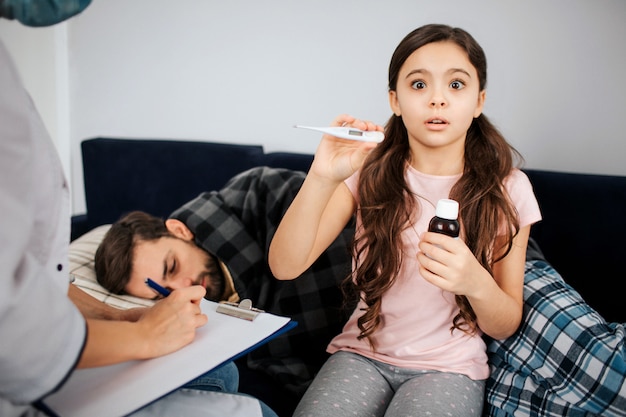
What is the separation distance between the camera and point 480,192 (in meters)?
1.01

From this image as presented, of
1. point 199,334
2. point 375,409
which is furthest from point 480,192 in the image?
point 199,334

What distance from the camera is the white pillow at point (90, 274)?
1342 millimetres

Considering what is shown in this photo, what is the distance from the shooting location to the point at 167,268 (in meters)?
1.38

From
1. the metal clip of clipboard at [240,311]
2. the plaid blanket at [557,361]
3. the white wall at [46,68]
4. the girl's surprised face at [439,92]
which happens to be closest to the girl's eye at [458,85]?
the girl's surprised face at [439,92]

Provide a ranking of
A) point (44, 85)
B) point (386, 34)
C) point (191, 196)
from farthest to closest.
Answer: point (44, 85), point (191, 196), point (386, 34)

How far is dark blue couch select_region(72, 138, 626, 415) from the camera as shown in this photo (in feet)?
4.22

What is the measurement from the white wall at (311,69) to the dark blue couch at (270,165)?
0.14m

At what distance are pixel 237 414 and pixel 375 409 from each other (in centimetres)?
30

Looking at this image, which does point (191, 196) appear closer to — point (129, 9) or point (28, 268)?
point (129, 9)

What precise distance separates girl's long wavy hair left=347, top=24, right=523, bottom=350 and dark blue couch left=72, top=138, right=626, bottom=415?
0.36 meters

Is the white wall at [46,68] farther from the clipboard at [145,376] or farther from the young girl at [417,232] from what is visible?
the clipboard at [145,376]

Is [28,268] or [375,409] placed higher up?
[28,268]

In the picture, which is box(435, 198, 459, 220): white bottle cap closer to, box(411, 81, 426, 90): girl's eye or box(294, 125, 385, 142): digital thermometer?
box(294, 125, 385, 142): digital thermometer

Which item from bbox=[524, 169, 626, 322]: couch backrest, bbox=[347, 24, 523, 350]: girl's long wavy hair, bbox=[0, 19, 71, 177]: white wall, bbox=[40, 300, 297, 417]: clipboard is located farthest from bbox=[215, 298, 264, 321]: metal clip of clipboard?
bbox=[0, 19, 71, 177]: white wall
